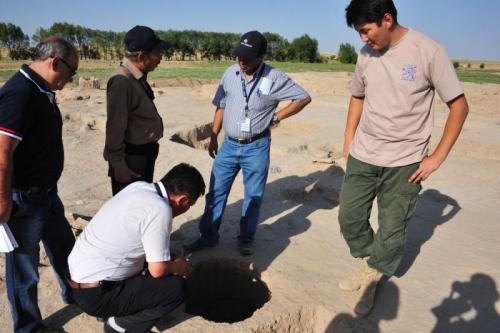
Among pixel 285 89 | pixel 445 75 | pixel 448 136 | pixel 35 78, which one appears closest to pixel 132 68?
pixel 35 78

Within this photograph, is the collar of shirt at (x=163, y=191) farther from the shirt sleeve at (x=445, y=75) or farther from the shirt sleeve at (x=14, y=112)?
the shirt sleeve at (x=445, y=75)

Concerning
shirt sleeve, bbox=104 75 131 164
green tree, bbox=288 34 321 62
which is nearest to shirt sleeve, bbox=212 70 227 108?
shirt sleeve, bbox=104 75 131 164

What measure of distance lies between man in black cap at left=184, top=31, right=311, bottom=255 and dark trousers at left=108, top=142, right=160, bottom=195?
0.60 meters

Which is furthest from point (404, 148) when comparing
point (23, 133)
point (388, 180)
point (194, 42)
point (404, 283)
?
point (194, 42)

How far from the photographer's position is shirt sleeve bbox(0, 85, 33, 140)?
79.1 inches

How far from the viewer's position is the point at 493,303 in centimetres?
321

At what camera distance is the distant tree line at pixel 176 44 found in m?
56.3

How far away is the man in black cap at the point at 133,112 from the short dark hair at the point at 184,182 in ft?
2.88

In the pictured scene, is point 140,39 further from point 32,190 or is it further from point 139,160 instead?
point 32,190

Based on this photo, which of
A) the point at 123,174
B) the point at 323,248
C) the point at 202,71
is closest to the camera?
the point at 123,174

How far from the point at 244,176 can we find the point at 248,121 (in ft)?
1.81

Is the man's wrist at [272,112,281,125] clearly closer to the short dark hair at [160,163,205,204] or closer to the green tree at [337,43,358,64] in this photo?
the short dark hair at [160,163,205,204]

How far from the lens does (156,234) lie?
2182 millimetres

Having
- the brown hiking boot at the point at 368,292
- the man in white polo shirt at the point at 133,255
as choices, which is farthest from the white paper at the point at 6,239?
the brown hiking boot at the point at 368,292
